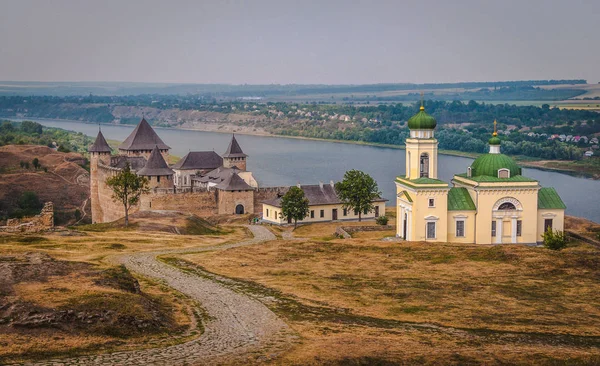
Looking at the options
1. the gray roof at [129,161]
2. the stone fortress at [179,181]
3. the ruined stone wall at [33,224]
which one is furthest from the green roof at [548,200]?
the gray roof at [129,161]

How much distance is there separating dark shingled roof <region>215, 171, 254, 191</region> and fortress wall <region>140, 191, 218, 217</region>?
835mm

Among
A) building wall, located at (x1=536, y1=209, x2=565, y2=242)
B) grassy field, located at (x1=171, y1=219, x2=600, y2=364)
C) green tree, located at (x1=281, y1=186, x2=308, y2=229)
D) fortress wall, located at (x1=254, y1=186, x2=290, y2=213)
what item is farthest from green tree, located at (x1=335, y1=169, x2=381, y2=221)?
grassy field, located at (x1=171, y1=219, x2=600, y2=364)

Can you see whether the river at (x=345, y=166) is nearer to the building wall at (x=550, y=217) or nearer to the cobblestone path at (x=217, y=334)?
the building wall at (x=550, y=217)

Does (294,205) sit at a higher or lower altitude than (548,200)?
lower

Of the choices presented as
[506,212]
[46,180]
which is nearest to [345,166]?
[46,180]

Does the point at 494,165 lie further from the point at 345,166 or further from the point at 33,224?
the point at 345,166

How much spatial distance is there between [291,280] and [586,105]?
18059 centimetres

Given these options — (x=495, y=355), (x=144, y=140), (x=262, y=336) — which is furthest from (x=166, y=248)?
(x=144, y=140)

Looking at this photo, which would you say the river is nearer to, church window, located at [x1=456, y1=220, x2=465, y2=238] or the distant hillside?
the distant hillside

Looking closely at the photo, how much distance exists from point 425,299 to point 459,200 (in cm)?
1417

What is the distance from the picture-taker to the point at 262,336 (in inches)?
595

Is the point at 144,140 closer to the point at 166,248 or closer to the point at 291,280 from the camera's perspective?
the point at 166,248

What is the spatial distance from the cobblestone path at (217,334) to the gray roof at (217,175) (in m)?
28.1

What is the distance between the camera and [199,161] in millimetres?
55000
